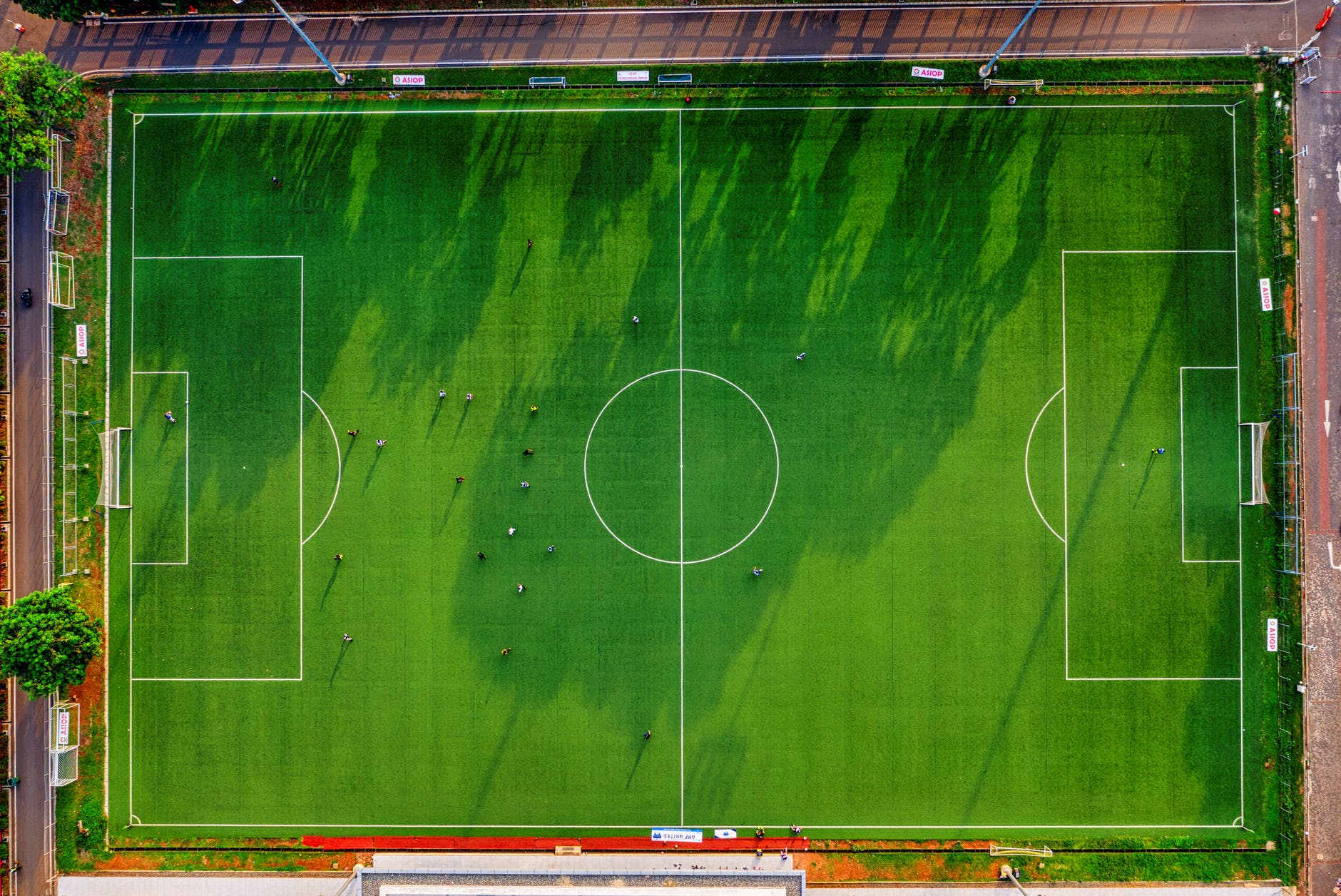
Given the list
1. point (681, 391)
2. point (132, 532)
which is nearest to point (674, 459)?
point (681, 391)

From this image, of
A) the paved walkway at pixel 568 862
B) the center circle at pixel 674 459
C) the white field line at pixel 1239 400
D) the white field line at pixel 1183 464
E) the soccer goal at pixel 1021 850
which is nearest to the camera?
the paved walkway at pixel 568 862

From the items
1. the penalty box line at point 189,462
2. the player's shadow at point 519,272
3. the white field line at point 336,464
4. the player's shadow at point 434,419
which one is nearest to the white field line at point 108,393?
the penalty box line at point 189,462

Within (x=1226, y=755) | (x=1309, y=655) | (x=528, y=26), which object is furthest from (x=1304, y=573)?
(x=528, y=26)

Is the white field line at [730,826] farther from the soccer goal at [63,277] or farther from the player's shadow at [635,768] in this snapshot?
the soccer goal at [63,277]

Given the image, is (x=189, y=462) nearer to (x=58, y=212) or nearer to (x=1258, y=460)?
(x=58, y=212)

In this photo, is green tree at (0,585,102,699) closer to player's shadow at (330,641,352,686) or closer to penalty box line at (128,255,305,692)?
penalty box line at (128,255,305,692)

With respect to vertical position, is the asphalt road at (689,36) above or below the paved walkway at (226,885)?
above
